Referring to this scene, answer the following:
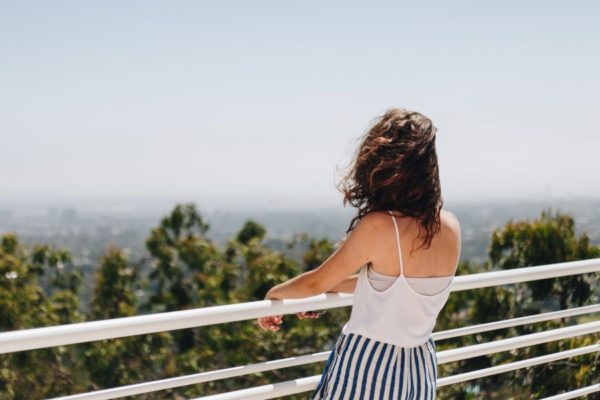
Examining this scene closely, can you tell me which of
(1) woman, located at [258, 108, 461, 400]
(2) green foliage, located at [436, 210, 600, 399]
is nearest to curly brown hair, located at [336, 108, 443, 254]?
(1) woman, located at [258, 108, 461, 400]

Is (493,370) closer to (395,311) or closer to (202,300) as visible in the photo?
(395,311)

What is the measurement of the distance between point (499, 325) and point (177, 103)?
489 ft

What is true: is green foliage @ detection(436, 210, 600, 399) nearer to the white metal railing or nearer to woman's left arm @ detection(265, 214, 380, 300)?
the white metal railing

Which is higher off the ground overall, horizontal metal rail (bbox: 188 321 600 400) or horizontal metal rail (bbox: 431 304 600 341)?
horizontal metal rail (bbox: 431 304 600 341)

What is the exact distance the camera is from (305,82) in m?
86.8

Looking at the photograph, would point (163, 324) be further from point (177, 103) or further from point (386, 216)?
point (177, 103)

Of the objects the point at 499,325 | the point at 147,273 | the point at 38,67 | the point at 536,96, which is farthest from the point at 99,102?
the point at 499,325

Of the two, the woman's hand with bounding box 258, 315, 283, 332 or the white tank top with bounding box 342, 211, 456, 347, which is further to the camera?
the woman's hand with bounding box 258, 315, 283, 332

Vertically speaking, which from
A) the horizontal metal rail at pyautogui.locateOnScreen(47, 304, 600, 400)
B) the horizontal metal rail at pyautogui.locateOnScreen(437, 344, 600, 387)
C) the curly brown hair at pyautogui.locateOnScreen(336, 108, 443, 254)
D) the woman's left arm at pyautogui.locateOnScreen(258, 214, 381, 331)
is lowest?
the horizontal metal rail at pyautogui.locateOnScreen(437, 344, 600, 387)

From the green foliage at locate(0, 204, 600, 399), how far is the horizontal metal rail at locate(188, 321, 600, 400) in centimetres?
709

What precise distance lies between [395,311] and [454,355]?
2.85 ft

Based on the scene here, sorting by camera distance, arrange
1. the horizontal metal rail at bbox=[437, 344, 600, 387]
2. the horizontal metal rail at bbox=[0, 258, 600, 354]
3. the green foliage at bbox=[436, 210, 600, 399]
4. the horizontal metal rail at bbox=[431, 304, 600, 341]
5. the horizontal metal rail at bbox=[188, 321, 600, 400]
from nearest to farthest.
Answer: the horizontal metal rail at bbox=[0, 258, 600, 354] → the horizontal metal rail at bbox=[188, 321, 600, 400] → the horizontal metal rail at bbox=[431, 304, 600, 341] → the horizontal metal rail at bbox=[437, 344, 600, 387] → the green foliage at bbox=[436, 210, 600, 399]

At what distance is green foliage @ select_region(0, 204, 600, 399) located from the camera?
14.6 m

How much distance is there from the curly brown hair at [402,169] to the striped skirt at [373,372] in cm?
33
